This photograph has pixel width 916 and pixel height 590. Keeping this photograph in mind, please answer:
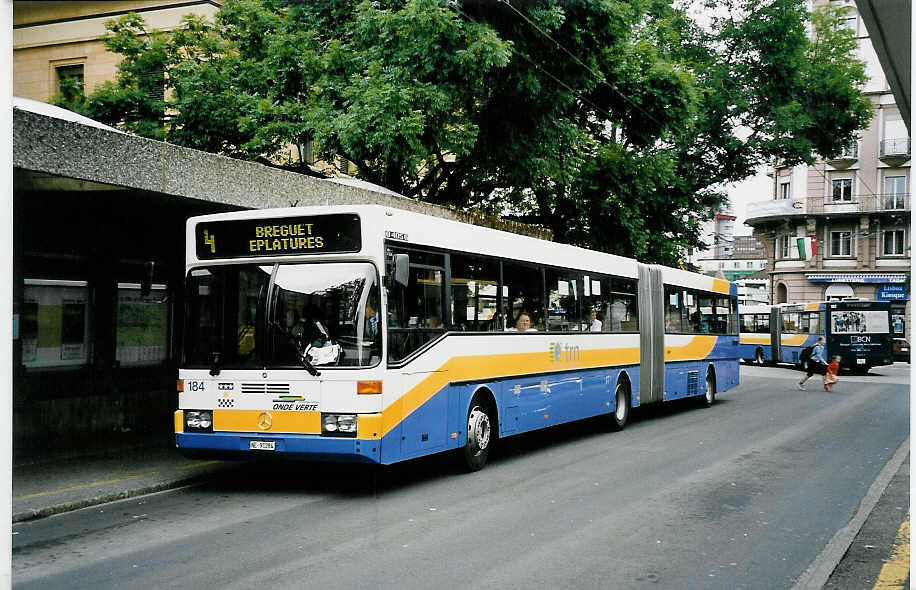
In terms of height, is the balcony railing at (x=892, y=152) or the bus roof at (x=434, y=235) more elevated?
the balcony railing at (x=892, y=152)

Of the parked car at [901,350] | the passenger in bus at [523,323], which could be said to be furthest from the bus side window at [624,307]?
the parked car at [901,350]

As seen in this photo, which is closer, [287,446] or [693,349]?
[287,446]

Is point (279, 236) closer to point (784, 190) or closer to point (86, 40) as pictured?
point (86, 40)

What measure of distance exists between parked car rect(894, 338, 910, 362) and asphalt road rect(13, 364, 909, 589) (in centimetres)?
3225

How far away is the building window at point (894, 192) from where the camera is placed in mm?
28000

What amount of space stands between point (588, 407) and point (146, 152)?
8.11m

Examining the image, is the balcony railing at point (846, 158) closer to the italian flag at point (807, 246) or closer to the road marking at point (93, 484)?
the italian flag at point (807, 246)

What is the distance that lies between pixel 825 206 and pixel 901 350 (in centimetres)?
990

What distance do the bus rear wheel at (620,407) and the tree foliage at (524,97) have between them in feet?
18.7

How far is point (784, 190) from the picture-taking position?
45688mm

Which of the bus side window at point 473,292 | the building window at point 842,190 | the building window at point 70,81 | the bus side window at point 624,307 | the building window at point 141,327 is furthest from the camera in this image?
the building window at point 842,190

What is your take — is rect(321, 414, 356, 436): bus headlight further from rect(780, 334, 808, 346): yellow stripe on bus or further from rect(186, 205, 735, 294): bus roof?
rect(780, 334, 808, 346): yellow stripe on bus

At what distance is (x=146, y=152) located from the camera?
33.6ft

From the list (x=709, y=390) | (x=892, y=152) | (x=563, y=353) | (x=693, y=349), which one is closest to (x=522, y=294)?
(x=563, y=353)
